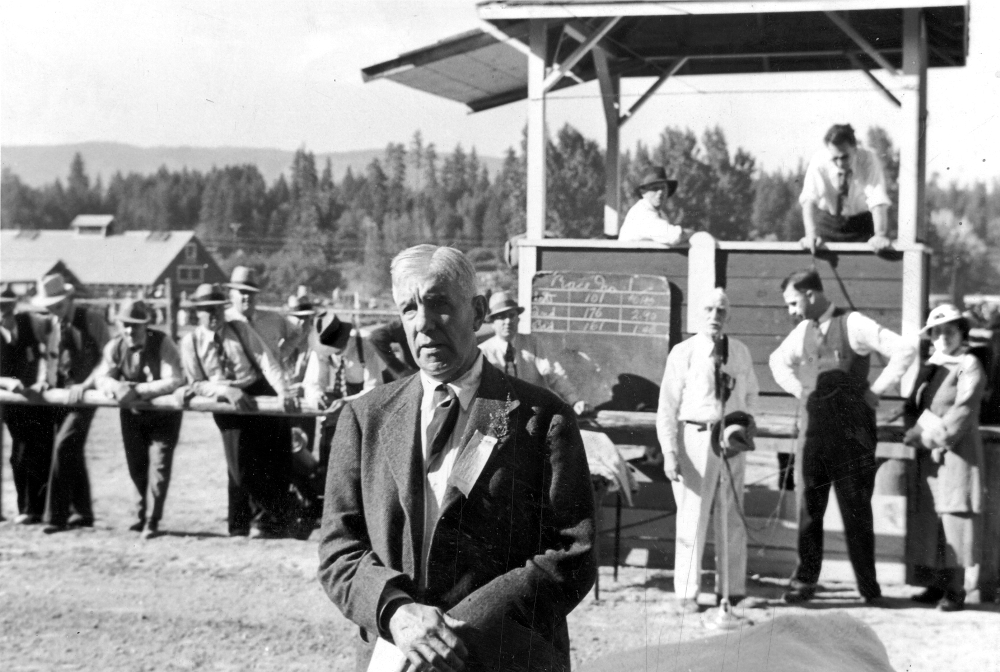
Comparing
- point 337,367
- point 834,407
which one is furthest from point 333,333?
point 834,407

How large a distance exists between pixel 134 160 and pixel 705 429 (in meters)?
3.05

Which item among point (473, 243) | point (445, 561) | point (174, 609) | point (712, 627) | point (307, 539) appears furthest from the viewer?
point (307, 539)

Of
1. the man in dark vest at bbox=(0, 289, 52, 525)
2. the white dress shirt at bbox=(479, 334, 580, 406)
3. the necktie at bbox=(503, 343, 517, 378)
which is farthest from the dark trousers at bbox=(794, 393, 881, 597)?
the man in dark vest at bbox=(0, 289, 52, 525)

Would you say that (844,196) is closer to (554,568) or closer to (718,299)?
(718,299)

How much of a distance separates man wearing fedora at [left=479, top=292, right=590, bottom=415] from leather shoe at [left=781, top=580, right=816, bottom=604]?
1.43 meters

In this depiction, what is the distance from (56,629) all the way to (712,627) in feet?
10.4

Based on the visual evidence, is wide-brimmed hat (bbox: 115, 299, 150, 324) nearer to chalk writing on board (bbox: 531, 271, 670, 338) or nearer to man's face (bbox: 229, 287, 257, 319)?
man's face (bbox: 229, 287, 257, 319)

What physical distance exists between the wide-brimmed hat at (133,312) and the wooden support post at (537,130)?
230 centimetres

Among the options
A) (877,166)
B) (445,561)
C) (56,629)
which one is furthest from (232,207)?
(877,166)

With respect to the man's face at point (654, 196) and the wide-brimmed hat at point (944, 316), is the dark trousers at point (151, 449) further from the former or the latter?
the wide-brimmed hat at point (944, 316)

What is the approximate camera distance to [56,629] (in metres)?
4.98

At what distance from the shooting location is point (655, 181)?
6.35m

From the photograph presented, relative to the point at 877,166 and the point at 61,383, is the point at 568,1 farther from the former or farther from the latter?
the point at 61,383

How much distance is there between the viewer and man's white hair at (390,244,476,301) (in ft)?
6.93
